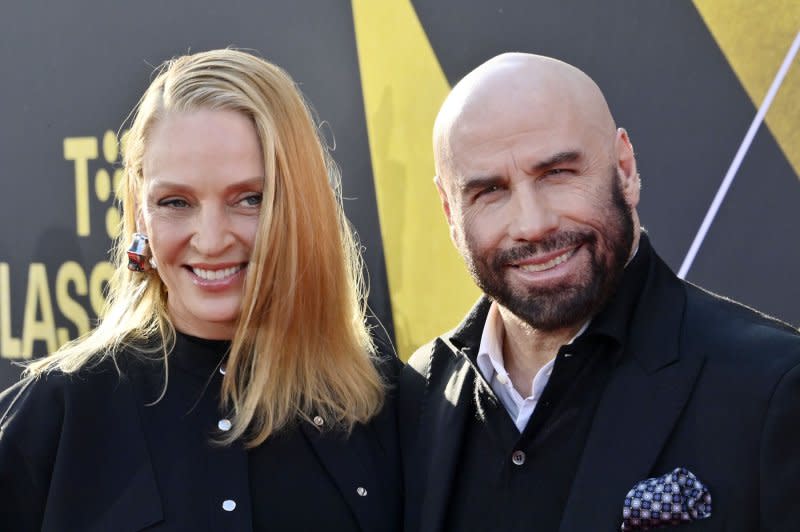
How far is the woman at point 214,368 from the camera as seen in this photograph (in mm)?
2191

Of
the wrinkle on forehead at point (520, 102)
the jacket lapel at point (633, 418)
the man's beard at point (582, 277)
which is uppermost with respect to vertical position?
the wrinkle on forehead at point (520, 102)

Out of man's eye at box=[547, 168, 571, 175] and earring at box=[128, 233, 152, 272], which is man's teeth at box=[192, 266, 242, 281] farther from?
man's eye at box=[547, 168, 571, 175]

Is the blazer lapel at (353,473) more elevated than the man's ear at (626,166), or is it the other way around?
the man's ear at (626,166)

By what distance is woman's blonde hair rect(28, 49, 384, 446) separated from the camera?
231 cm

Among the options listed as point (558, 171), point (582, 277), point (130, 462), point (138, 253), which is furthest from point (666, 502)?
point (138, 253)

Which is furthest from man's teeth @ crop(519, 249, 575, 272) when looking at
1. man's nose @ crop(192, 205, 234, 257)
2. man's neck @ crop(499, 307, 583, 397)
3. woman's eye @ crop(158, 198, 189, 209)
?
woman's eye @ crop(158, 198, 189, 209)

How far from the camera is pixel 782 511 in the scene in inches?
69.8

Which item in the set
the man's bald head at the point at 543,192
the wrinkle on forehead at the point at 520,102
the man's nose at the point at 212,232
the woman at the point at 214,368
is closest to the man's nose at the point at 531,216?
the man's bald head at the point at 543,192

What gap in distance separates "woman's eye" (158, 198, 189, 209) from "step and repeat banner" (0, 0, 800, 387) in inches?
35.4

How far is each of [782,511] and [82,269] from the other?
2375mm

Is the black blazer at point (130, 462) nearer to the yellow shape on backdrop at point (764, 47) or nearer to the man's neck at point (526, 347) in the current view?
the man's neck at point (526, 347)

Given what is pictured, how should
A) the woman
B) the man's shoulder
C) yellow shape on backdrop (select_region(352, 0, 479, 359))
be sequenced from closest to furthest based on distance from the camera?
the woman < the man's shoulder < yellow shape on backdrop (select_region(352, 0, 479, 359))

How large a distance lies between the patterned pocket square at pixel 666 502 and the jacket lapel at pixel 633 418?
0.9 inches

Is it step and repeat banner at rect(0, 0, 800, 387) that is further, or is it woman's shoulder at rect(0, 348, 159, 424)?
step and repeat banner at rect(0, 0, 800, 387)
